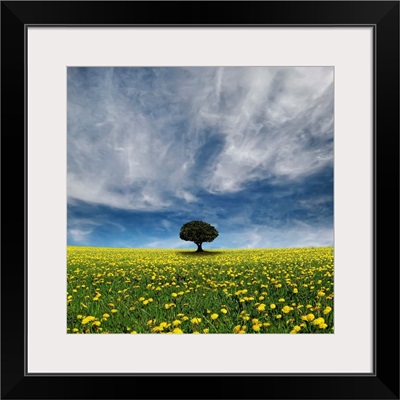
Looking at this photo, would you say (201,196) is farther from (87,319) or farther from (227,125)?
(87,319)

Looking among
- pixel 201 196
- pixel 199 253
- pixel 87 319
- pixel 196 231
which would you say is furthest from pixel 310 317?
pixel 87 319

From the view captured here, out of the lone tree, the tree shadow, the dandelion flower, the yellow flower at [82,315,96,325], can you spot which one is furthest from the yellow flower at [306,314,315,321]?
the yellow flower at [82,315,96,325]

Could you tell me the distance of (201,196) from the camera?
2303 mm

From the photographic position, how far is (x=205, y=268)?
2.53m

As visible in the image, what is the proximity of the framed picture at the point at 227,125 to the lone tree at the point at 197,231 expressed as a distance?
1.27ft

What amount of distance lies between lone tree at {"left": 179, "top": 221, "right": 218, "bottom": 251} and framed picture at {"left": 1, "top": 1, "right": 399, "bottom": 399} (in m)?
0.39

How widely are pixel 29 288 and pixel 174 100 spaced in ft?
5.20

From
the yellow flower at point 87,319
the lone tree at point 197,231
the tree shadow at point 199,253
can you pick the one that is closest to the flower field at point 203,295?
the yellow flower at point 87,319

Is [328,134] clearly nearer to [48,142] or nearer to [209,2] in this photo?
[209,2]

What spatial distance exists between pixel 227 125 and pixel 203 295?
1.29 m

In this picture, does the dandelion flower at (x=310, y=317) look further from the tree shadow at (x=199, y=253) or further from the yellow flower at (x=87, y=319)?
the yellow flower at (x=87, y=319)

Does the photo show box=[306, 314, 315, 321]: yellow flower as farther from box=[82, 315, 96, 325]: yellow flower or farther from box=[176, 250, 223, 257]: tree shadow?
box=[82, 315, 96, 325]: yellow flower

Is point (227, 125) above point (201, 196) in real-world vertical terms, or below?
above

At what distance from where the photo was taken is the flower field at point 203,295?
1.75 metres
